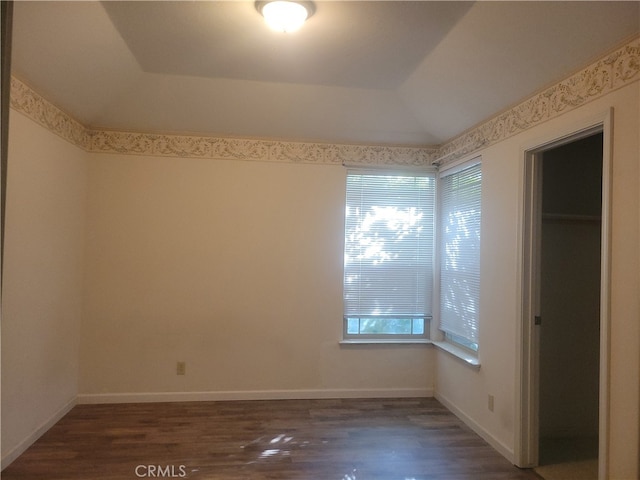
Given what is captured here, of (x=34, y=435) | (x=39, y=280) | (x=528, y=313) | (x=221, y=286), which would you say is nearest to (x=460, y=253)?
(x=528, y=313)

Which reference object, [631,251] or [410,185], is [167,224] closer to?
[410,185]

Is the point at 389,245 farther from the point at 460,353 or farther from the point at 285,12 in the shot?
the point at 285,12

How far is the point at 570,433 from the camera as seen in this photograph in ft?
10.5

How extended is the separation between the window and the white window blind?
15 cm

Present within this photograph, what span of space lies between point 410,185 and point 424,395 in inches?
80.2

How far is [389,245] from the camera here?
398 cm

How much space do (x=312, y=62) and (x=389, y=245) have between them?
182 centimetres

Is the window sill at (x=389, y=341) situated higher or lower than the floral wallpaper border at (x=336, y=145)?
lower

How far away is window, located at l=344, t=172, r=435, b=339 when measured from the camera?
3.95 metres

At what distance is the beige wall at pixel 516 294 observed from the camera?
1.89 metres

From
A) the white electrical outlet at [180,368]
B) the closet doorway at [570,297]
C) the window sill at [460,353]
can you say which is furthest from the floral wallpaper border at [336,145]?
the white electrical outlet at [180,368]

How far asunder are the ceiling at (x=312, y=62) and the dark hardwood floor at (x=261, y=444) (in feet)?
8.01

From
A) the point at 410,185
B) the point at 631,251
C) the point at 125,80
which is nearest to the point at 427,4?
the point at 631,251

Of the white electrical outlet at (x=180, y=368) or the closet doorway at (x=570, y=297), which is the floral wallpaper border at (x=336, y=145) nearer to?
the closet doorway at (x=570, y=297)
